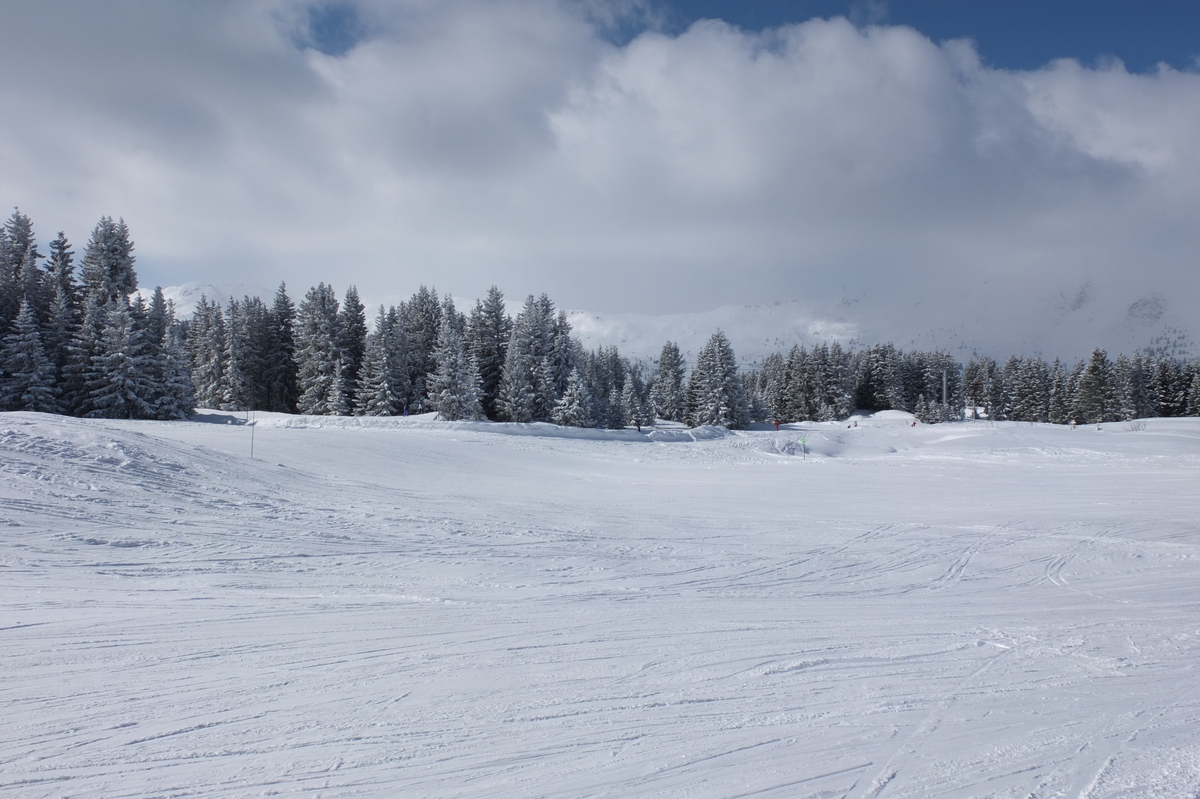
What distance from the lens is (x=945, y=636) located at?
6133 millimetres

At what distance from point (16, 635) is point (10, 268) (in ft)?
143

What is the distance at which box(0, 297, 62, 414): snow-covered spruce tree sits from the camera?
2875 cm

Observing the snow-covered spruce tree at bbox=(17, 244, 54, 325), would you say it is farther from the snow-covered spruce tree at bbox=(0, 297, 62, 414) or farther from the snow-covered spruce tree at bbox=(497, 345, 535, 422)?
the snow-covered spruce tree at bbox=(497, 345, 535, 422)

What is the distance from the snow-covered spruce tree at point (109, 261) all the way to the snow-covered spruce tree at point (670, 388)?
164 ft

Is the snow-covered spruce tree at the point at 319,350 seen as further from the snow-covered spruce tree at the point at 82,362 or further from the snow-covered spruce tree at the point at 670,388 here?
the snow-covered spruce tree at the point at 670,388

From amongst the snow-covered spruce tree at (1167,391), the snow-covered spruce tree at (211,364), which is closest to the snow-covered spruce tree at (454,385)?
the snow-covered spruce tree at (211,364)

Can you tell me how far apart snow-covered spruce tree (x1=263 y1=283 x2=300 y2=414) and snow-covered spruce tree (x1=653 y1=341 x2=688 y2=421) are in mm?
38777

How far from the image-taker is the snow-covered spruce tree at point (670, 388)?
243ft

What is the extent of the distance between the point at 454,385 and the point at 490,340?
9.90m

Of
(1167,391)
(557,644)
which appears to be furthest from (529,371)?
(1167,391)

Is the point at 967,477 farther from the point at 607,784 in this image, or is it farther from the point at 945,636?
the point at 607,784

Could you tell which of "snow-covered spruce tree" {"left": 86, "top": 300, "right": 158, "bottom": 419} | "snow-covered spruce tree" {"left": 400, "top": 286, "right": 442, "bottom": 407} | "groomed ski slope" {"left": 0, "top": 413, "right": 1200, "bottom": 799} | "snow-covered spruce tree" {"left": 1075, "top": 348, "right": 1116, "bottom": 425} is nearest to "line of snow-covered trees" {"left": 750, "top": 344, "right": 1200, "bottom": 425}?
"snow-covered spruce tree" {"left": 1075, "top": 348, "right": 1116, "bottom": 425}

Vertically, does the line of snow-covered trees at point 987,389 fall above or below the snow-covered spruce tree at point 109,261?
below

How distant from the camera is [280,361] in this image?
166 ft
